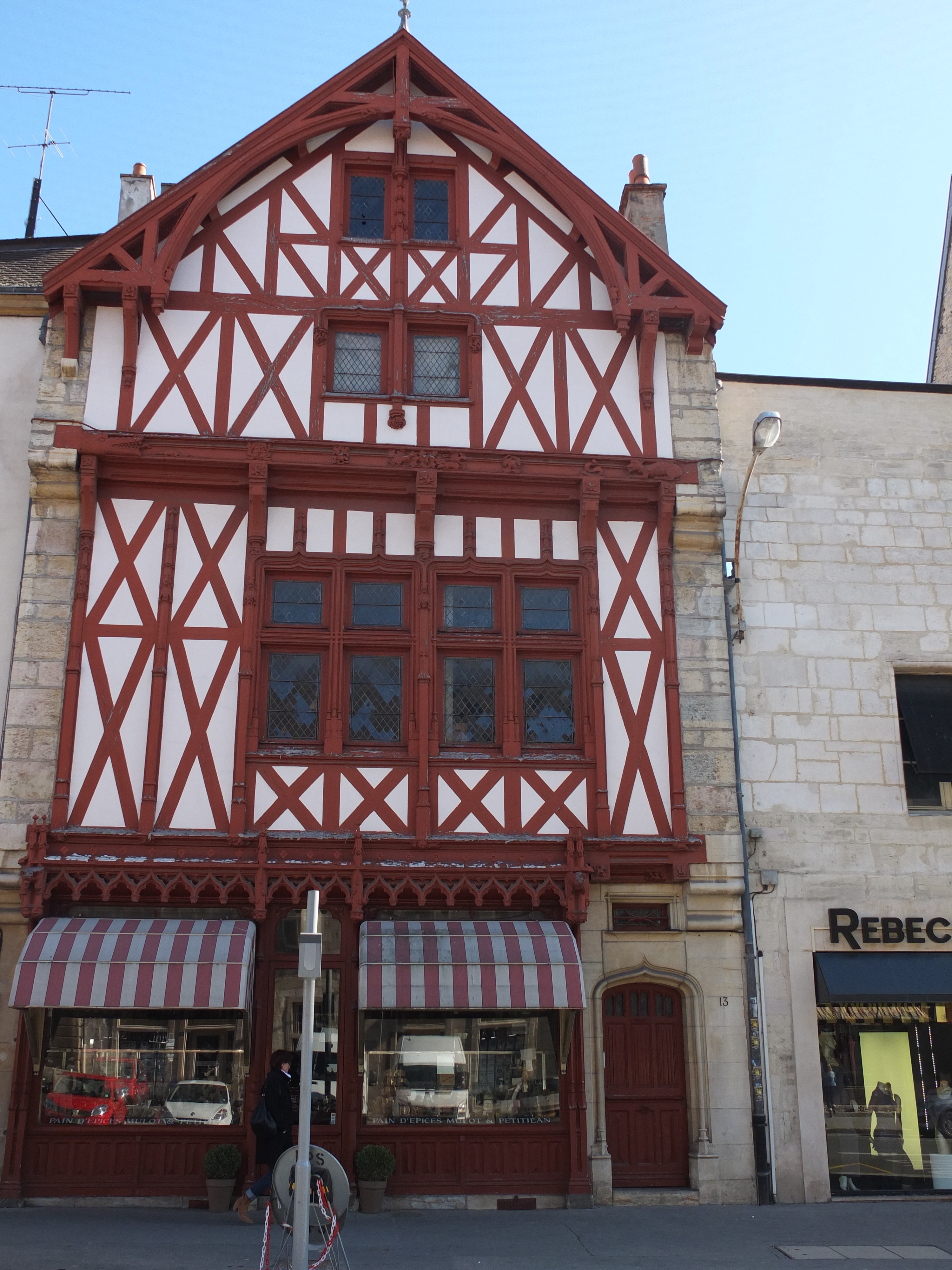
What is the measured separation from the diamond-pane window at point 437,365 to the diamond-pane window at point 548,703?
3618 mm

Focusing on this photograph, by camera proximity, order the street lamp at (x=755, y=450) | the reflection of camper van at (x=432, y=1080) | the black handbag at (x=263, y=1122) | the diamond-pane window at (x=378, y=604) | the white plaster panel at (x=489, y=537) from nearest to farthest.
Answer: the black handbag at (x=263, y=1122)
the reflection of camper van at (x=432, y=1080)
the street lamp at (x=755, y=450)
the diamond-pane window at (x=378, y=604)
the white plaster panel at (x=489, y=537)

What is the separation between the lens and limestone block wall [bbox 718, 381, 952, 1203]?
13.7 meters

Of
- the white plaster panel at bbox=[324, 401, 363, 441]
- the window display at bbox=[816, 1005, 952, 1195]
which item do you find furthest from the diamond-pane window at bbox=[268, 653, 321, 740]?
the window display at bbox=[816, 1005, 952, 1195]

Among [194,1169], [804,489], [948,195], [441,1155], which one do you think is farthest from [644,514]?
[948,195]

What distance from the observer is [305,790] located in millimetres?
13266

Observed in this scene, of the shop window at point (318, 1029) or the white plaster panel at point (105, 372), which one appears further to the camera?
the white plaster panel at point (105, 372)

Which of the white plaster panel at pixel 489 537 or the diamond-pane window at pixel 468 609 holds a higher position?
the white plaster panel at pixel 489 537

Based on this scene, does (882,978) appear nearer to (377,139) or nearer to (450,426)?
(450,426)

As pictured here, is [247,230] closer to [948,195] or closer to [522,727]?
[522,727]

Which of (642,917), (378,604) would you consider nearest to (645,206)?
(378,604)

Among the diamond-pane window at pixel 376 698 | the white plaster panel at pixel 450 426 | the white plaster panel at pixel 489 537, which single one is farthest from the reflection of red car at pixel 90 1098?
the white plaster panel at pixel 450 426

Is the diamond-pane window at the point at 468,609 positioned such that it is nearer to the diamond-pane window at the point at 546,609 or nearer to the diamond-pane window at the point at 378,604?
the diamond-pane window at the point at 546,609

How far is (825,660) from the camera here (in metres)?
14.9

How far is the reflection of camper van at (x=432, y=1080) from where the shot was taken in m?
12.9
